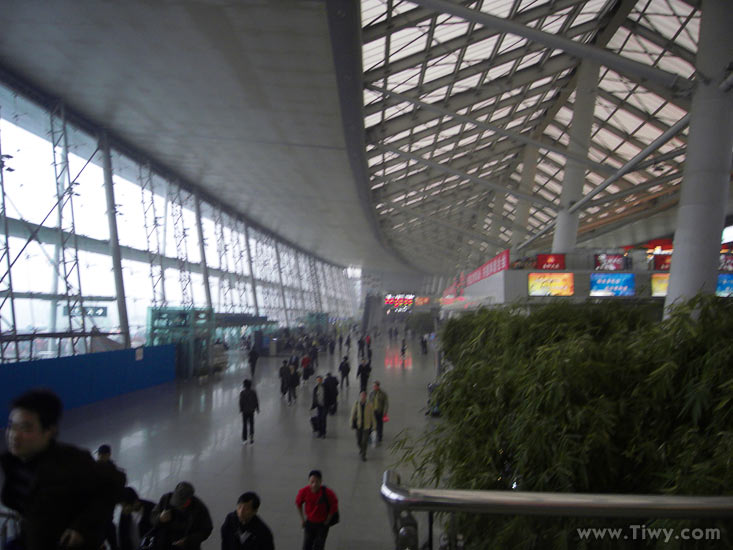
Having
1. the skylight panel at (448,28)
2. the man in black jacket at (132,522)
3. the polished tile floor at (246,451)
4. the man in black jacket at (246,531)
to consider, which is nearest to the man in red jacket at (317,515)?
the polished tile floor at (246,451)

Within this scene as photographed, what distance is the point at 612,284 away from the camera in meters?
17.8

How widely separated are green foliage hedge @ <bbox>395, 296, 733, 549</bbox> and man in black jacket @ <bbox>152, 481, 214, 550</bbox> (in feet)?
6.23

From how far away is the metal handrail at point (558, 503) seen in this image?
1744 mm

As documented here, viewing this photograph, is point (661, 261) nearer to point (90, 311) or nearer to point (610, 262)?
point (610, 262)

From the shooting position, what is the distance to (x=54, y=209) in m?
15.5

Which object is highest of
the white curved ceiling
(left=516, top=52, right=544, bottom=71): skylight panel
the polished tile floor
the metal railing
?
(left=516, top=52, right=544, bottom=71): skylight panel

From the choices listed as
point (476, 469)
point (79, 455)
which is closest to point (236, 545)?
point (476, 469)

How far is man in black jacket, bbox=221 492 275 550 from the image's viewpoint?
13.2 ft

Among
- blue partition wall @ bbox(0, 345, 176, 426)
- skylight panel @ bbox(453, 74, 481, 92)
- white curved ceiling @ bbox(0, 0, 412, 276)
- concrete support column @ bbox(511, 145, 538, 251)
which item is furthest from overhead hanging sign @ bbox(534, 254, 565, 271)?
concrete support column @ bbox(511, 145, 538, 251)

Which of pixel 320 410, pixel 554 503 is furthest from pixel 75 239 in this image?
pixel 554 503

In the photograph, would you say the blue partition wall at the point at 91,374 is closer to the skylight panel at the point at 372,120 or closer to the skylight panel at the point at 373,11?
the skylight panel at the point at 372,120

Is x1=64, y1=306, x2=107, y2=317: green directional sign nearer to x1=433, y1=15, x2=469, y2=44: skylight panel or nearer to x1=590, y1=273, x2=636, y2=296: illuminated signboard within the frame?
x1=433, y1=15, x2=469, y2=44: skylight panel

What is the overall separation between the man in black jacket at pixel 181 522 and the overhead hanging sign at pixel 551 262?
1557 cm

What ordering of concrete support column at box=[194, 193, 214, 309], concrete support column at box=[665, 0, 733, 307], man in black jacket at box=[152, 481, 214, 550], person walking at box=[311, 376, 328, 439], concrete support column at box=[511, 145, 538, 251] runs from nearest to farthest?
man in black jacket at box=[152, 481, 214, 550], concrete support column at box=[665, 0, 733, 307], person walking at box=[311, 376, 328, 439], concrete support column at box=[194, 193, 214, 309], concrete support column at box=[511, 145, 538, 251]
